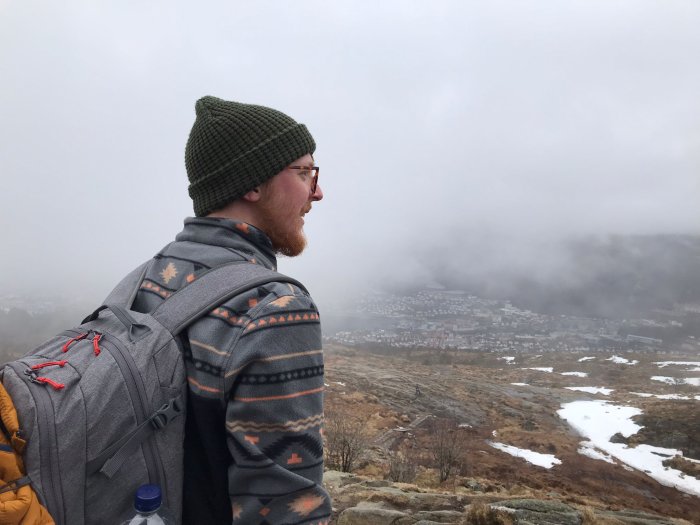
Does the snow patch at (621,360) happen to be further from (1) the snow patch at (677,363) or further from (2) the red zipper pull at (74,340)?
(2) the red zipper pull at (74,340)

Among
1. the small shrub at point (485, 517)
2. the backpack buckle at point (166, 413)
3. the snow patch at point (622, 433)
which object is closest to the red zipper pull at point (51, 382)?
the backpack buckle at point (166, 413)

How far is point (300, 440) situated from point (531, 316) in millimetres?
157725

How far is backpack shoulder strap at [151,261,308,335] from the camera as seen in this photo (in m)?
1.41

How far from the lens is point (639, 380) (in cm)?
4972

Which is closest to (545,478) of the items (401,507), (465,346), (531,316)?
(401,507)

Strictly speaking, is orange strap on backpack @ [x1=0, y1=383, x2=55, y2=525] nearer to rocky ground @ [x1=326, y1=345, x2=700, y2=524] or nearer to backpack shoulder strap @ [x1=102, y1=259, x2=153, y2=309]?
backpack shoulder strap @ [x1=102, y1=259, x2=153, y2=309]

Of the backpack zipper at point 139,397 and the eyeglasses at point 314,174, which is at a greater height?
the eyeglasses at point 314,174

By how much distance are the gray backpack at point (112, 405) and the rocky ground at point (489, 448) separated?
22.0 feet

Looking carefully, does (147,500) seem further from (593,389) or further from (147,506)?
(593,389)

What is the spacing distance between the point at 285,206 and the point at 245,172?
22 cm

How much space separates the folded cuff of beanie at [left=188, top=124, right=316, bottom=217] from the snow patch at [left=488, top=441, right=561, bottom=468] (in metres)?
19.6

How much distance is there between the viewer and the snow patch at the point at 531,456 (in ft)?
59.0

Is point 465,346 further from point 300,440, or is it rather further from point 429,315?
point 300,440

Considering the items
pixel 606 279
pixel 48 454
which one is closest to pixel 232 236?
pixel 48 454
